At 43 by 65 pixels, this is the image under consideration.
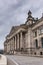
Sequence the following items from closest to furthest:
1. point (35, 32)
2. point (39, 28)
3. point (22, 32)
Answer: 1. point (39, 28)
2. point (35, 32)
3. point (22, 32)

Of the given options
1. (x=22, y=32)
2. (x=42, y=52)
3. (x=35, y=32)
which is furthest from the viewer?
(x=22, y=32)

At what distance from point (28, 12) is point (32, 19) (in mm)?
3898

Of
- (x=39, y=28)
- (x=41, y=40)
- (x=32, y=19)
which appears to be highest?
(x=32, y=19)

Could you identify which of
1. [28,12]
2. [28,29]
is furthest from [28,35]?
[28,12]

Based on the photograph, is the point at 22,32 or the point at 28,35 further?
the point at 22,32

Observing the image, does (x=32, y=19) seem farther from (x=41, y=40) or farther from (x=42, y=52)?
(x=42, y=52)

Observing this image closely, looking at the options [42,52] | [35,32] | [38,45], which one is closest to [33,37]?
[35,32]

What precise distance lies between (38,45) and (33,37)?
6.64 m

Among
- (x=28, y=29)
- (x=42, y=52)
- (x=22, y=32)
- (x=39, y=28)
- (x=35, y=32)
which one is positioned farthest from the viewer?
(x=22, y=32)

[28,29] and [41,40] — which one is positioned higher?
[28,29]

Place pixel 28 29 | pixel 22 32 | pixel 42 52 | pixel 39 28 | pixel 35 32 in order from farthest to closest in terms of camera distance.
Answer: pixel 22 32, pixel 28 29, pixel 35 32, pixel 39 28, pixel 42 52

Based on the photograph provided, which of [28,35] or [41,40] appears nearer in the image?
[41,40]

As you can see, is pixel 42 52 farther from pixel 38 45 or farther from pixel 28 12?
pixel 28 12

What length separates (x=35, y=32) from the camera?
208 feet
